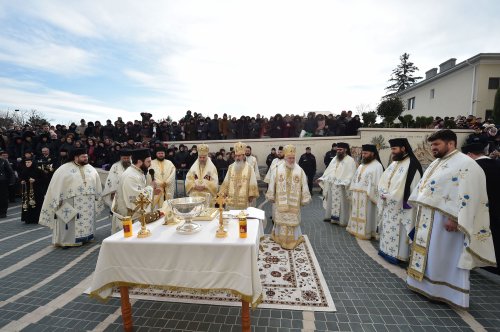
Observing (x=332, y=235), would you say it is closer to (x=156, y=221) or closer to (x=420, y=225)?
(x=420, y=225)

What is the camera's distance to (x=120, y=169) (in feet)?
21.2

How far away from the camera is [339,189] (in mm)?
7648

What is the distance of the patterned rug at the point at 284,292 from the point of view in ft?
11.9

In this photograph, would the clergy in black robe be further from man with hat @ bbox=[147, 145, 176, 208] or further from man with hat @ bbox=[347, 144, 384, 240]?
man with hat @ bbox=[347, 144, 384, 240]

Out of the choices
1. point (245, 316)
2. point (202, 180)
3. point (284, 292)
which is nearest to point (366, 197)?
point (284, 292)

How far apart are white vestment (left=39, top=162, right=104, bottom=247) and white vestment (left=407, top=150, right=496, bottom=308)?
685 centimetres

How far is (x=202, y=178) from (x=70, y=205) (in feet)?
10.2

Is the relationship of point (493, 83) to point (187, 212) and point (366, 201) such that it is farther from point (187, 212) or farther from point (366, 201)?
point (187, 212)

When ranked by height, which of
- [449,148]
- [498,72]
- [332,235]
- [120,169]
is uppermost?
[498,72]

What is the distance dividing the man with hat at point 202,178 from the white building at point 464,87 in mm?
24593

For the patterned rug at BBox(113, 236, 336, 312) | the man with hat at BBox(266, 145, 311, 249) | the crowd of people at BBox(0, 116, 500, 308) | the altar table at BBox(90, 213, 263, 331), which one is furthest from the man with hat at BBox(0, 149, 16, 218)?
the man with hat at BBox(266, 145, 311, 249)

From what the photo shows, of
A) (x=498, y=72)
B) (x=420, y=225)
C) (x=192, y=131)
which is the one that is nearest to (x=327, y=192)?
(x=420, y=225)

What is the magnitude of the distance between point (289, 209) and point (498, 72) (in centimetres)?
2499

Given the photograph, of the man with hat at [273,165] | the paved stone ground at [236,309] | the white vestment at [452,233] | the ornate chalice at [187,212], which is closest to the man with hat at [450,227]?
the white vestment at [452,233]
